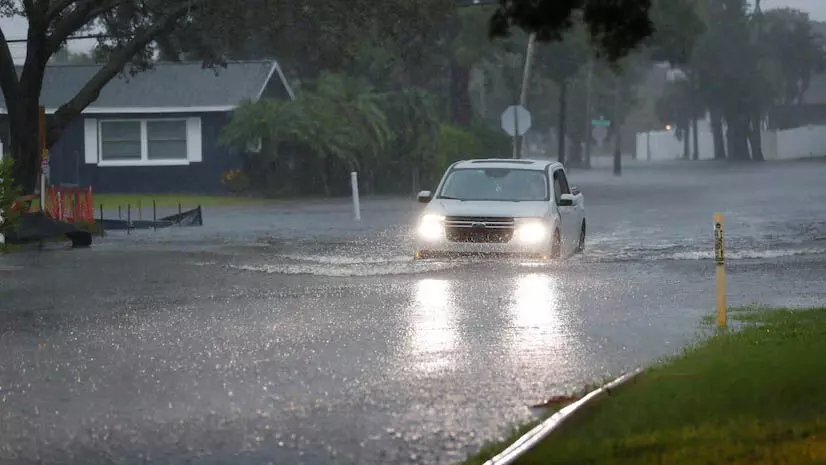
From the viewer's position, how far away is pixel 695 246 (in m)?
25.6

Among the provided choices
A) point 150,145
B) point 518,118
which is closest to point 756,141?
point 518,118

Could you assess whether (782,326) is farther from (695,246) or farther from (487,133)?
(487,133)

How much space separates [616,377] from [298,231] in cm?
2096

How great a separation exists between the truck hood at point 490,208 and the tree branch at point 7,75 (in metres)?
11.3

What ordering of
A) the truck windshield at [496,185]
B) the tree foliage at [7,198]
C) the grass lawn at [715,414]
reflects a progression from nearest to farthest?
the grass lawn at [715,414] < the truck windshield at [496,185] < the tree foliage at [7,198]

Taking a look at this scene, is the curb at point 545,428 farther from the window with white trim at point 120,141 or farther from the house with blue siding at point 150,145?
the window with white trim at point 120,141

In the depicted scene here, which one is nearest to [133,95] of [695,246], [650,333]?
[695,246]

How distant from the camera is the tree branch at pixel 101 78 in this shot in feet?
106

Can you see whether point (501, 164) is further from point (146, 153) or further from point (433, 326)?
point (146, 153)

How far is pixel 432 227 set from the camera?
71.9ft

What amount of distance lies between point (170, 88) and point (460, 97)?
1485 centimetres

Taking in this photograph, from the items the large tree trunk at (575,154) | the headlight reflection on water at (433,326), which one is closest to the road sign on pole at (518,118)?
the headlight reflection on water at (433,326)

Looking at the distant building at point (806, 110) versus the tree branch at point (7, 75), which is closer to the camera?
the tree branch at point (7, 75)

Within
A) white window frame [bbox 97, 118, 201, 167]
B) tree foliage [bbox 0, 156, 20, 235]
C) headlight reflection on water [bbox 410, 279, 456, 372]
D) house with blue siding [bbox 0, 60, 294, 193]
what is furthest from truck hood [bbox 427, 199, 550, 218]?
white window frame [bbox 97, 118, 201, 167]
